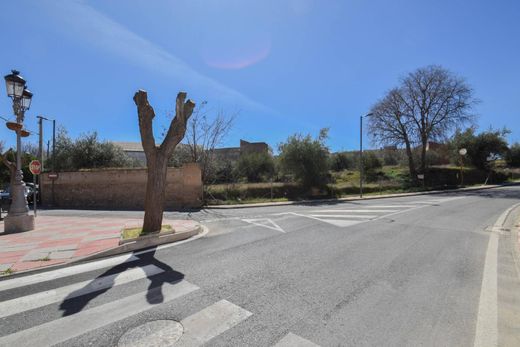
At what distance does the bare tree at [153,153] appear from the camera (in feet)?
23.9

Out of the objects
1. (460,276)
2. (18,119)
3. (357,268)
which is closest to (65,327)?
(357,268)

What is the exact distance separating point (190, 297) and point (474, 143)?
46034 mm

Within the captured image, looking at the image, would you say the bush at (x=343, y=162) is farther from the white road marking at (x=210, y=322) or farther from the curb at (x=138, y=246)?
the white road marking at (x=210, y=322)

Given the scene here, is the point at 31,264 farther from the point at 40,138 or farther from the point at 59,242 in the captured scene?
the point at 40,138

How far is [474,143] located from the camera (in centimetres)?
3678

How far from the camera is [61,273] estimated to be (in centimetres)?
463

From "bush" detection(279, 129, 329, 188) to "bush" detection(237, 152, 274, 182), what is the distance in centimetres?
570

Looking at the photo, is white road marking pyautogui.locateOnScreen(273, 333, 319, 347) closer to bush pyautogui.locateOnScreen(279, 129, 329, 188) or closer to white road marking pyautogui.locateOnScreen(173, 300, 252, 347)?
white road marking pyautogui.locateOnScreen(173, 300, 252, 347)

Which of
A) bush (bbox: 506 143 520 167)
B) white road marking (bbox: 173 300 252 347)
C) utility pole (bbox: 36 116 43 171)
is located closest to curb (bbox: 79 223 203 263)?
white road marking (bbox: 173 300 252 347)

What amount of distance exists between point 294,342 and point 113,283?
A: 10.1ft

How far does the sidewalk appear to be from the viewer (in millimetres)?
5168

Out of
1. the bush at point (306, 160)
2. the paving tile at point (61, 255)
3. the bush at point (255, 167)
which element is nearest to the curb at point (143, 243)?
the paving tile at point (61, 255)

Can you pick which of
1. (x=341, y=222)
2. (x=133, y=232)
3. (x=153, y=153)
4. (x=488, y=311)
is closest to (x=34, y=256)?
(x=133, y=232)

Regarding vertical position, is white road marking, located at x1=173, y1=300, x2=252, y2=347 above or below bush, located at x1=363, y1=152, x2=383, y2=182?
below
